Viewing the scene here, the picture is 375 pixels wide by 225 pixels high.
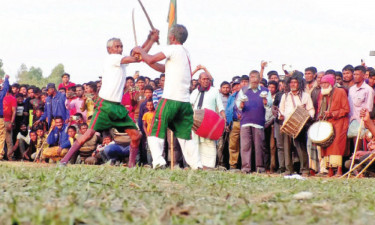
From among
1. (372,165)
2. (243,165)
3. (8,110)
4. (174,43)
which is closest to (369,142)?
(372,165)

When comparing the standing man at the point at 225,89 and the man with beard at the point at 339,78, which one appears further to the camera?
the standing man at the point at 225,89

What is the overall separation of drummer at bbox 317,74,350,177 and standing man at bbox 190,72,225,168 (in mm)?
2025

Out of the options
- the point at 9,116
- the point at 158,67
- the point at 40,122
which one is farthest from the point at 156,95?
the point at 158,67

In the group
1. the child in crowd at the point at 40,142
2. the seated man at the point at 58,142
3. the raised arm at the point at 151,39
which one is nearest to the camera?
the raised arm at the point at 151,39

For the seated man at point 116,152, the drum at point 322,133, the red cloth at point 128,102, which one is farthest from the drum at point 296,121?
the red cloth at point 128,102

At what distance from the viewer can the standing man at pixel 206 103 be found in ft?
46.5

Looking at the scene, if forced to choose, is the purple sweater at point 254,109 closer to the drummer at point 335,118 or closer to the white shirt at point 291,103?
the white shirt at point 291,103

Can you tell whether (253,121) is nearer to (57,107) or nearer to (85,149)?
(85,149)

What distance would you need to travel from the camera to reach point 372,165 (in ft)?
42.8

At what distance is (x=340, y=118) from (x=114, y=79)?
470 centimetres

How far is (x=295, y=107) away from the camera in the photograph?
13656 millimetres

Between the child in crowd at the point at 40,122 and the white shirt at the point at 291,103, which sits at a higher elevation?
the white shirt at the point at 291,103

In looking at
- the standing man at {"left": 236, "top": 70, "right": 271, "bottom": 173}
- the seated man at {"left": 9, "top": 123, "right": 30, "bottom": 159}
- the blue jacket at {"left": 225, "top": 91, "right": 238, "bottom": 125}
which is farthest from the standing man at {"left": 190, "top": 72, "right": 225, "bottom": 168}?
the seated man at {"left": 9, "top": 123, "right": 30, "bottom": 159}

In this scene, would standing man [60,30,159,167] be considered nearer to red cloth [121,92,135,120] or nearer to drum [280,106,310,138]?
drum [280,106,310,138]
